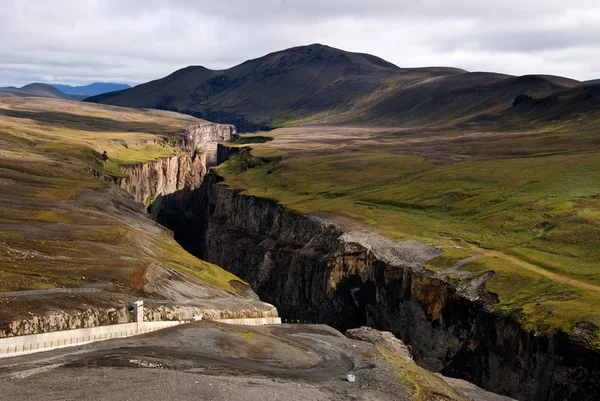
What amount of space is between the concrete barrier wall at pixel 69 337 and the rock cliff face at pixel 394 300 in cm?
3777

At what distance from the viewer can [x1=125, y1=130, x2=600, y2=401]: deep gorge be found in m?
65.0

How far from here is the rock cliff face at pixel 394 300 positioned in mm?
65062

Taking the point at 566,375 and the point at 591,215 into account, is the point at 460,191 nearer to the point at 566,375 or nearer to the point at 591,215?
the point at 591,215

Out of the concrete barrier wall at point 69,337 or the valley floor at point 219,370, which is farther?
the concrete barrier wall at point 69,337

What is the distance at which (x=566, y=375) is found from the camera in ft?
204

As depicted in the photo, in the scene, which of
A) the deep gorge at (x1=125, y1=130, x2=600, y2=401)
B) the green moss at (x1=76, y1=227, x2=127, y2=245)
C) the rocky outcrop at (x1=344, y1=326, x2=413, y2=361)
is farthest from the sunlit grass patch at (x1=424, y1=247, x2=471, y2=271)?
the green moss at (x1=76, y1=227, x2=127, y2=245)

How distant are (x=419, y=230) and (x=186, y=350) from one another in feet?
221

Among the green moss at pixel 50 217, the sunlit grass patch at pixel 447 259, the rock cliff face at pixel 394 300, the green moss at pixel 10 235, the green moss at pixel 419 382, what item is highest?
the green moss at pixel 10 235

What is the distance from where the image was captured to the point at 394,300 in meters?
92.3

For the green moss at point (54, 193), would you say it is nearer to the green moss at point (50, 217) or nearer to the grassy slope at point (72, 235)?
the grassy slope at point (72, 235)

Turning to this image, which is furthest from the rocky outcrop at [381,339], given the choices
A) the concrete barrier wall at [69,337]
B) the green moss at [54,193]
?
the green moss at [54,193]

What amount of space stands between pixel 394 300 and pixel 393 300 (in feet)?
0.73

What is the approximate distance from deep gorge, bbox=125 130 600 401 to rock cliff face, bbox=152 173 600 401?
0.43 ft

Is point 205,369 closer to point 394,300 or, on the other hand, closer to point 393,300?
point 394,300
